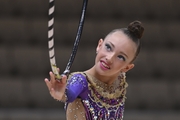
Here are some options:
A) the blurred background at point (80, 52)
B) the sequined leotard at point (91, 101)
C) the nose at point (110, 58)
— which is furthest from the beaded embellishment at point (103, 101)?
the blurred background at point (80, 52)

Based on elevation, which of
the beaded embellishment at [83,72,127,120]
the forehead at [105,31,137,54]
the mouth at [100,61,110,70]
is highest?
the forehead at [105,31,137,54]

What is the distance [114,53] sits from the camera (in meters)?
1.92

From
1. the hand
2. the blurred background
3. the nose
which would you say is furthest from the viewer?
the blurred background

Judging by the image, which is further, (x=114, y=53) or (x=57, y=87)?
(x=114, y=53)

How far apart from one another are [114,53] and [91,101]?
222mm

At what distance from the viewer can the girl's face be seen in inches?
75.6

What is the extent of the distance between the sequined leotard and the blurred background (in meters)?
1.85

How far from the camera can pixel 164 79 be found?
4.40 meters

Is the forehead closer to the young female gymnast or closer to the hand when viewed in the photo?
the young female gymnast

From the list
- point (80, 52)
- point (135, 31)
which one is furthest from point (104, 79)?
point (80, 52)

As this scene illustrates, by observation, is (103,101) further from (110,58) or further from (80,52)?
(80,52)

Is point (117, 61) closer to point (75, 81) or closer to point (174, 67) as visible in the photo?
point (75, 81)

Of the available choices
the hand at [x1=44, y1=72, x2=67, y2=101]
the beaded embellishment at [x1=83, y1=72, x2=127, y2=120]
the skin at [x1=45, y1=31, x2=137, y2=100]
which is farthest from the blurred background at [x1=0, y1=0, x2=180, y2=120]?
the hand at [x1=44, y1=72, x2=67, y2=101]

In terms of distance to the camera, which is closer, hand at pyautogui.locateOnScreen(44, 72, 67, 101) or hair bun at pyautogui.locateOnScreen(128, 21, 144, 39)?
hand at pyautogui.locateOnScreen(44, 72, 67, 101)
